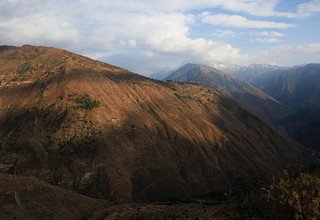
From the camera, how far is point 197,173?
14600cm

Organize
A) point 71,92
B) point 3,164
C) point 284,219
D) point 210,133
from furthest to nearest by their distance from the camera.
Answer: point 210,133 < point 71,92 < point 3,164 < point 284,219

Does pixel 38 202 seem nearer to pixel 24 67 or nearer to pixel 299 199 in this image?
pixel 299 199

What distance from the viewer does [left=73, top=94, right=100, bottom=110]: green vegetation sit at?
152 m

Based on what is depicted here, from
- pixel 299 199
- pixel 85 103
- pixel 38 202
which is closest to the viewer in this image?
pixel 299 199

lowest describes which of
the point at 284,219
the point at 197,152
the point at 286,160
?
the point at 286,160

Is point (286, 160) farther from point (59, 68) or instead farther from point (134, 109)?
point (59, 68)

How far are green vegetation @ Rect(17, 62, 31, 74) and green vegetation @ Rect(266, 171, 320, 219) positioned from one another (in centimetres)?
15898

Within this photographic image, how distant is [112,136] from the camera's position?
144 metres

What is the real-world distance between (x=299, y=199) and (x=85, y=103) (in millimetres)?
131076

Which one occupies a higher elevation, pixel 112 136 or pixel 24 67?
pixel 24 67

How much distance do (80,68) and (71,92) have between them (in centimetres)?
2022

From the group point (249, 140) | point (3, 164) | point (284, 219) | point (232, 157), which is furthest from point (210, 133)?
point (284, 219)

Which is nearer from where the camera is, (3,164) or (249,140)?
(3,164)

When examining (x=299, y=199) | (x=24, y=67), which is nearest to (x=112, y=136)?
(x=24, y=67)
